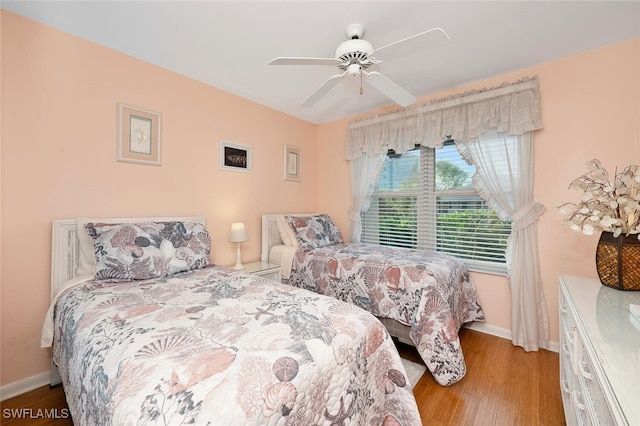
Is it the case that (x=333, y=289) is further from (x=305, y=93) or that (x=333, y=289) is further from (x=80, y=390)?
(x=305, y=93)

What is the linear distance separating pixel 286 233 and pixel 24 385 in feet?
7.31

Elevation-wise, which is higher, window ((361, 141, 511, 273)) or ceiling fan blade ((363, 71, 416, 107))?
ceiling fan blade ((363, 71, 416, 107))

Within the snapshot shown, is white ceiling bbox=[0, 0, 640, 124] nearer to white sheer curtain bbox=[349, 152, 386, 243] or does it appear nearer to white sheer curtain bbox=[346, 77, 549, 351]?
white sheer curtain bbox=[346, 77, 549, 351]

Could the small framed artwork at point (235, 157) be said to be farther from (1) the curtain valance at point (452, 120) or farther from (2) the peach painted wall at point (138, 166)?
(1) the curtain valance at point (452, 120)

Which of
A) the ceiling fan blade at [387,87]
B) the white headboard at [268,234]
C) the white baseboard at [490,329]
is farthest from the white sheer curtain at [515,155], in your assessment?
the white headboard at [268,234]

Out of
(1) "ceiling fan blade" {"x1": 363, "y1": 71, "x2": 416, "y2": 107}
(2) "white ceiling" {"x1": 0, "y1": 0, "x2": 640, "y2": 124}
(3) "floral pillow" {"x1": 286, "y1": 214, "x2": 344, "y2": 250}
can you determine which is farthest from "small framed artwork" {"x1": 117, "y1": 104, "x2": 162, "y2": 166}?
(1) "ceiling fan blade" {"x1": 363, "y1": 71, "x2": 416, "y2": 107}

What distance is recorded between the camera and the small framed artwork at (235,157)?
278cm

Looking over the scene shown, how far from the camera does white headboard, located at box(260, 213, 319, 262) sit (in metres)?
3.09

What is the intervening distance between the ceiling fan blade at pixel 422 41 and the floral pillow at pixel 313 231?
1.94 metres

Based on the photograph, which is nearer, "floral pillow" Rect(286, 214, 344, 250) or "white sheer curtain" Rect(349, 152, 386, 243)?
"floral pillow" Rect(286, 214, 344, 250)

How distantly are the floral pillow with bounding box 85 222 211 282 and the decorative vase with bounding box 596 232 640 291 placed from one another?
2499 mm

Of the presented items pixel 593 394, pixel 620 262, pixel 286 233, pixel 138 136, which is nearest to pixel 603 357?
pixel 593 394

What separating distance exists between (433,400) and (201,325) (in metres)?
1.50

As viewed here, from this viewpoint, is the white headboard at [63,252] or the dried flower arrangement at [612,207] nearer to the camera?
the dried flower arrangement at [612,207]
